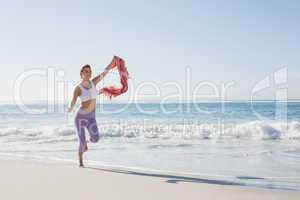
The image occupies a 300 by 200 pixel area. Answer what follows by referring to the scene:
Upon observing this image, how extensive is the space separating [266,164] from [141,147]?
3610 millimetres

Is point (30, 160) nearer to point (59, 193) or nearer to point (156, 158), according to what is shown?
point (156, 158)

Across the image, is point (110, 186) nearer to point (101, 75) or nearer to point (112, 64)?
point (101, 75)

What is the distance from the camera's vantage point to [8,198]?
169 inches

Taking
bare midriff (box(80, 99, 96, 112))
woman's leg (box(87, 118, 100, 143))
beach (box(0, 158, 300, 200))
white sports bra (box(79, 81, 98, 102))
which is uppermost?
white sports bra (box(79, 81, 98, 102))

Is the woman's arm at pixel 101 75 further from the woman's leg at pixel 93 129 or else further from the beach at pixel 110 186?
the beach at pixel 110 186

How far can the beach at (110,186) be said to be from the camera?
14.5ft

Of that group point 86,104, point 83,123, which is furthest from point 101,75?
point 83,123

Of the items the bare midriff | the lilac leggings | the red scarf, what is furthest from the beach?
the red scarf

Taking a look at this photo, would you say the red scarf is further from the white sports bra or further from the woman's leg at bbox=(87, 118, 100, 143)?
the woman's leg at bbox=(87, 118, 100, 143)

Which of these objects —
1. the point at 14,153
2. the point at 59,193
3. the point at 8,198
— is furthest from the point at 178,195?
the point at 14,153

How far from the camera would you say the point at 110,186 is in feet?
16.3

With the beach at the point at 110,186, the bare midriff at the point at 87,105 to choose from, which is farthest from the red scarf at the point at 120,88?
the beach at the point at 110,186

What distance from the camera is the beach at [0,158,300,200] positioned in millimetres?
4410

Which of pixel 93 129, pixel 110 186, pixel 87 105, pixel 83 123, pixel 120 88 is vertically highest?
pixel 120 88
